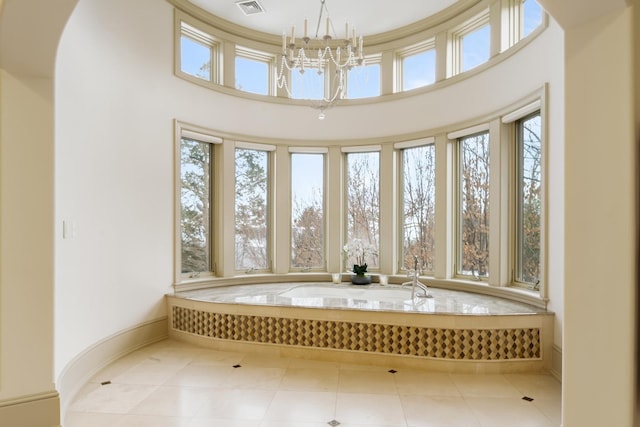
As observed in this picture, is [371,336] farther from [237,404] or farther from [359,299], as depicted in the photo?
[237,404]

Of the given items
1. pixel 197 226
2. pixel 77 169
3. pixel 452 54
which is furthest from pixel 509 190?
pixel 77 169

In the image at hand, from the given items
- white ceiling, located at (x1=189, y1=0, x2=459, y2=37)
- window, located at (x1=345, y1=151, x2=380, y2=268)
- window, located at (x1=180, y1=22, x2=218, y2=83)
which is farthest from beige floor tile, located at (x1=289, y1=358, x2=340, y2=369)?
white ceiling, located at (x1=189, y1=0, x2=459, y2=37)

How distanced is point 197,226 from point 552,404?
3.87 meters

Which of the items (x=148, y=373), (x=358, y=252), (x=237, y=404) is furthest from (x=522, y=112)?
(x=148, y=373)

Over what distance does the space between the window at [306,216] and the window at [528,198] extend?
2442 millimetres

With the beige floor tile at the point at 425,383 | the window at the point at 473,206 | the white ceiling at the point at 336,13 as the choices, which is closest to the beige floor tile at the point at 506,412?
the beige floor tile at the point at 425,383

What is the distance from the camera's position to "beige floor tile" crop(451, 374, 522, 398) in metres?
2.73

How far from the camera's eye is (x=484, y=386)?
9.40 ft

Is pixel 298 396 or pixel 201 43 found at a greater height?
pixel 201 43

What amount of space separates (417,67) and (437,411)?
13.1 ft

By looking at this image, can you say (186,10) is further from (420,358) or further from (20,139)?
(420,358)

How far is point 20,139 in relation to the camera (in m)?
2.15

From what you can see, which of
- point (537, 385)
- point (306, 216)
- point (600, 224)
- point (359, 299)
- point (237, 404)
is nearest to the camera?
point (600, 224)

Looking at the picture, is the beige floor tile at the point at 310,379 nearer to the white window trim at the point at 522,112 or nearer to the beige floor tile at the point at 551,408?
the beige floor tile at the point at 551,408
